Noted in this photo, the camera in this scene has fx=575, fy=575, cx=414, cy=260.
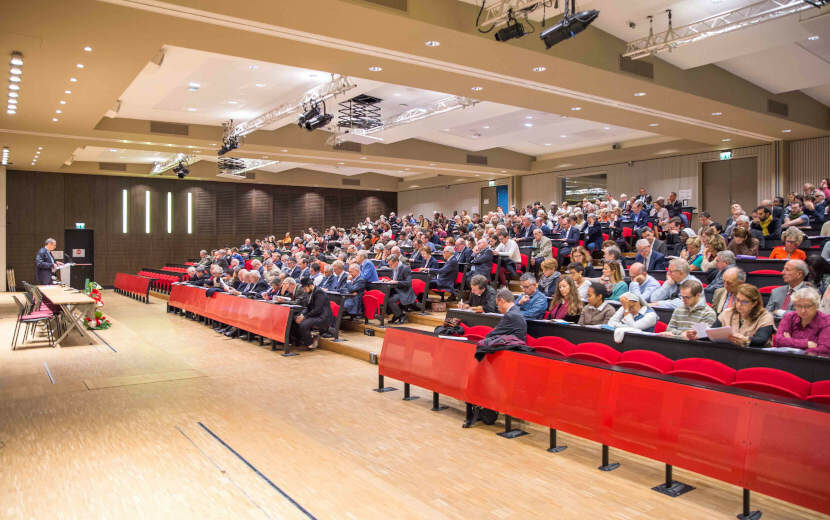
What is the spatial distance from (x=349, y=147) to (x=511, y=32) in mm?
9816

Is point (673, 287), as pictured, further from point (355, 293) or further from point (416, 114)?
point (416, 114)

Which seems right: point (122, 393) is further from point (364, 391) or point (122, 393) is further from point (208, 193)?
point (208, 193)

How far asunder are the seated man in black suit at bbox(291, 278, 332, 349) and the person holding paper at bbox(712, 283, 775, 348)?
553 cm

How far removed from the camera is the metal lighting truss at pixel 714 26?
22.7ft

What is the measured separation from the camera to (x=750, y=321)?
167 inches

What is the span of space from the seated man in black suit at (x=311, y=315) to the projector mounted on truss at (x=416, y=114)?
5.07m

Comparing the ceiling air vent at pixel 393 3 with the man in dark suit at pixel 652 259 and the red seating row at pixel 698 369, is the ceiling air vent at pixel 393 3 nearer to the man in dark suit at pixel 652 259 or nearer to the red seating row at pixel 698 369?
the red seating row at pixel 698 369

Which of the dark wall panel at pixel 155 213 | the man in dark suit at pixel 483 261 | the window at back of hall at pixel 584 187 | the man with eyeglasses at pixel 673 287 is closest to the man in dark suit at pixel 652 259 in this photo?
the man with eyeglasses at pixel 673 287

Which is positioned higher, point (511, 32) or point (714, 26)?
point (714, 26)

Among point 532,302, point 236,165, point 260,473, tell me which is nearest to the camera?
point 260,473

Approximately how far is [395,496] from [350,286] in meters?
5.89

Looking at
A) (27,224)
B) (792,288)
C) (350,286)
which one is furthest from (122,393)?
(27,224)

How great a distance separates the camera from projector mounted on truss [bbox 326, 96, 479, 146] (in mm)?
11461

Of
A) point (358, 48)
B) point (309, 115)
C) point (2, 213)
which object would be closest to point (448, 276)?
point (309, 115)
